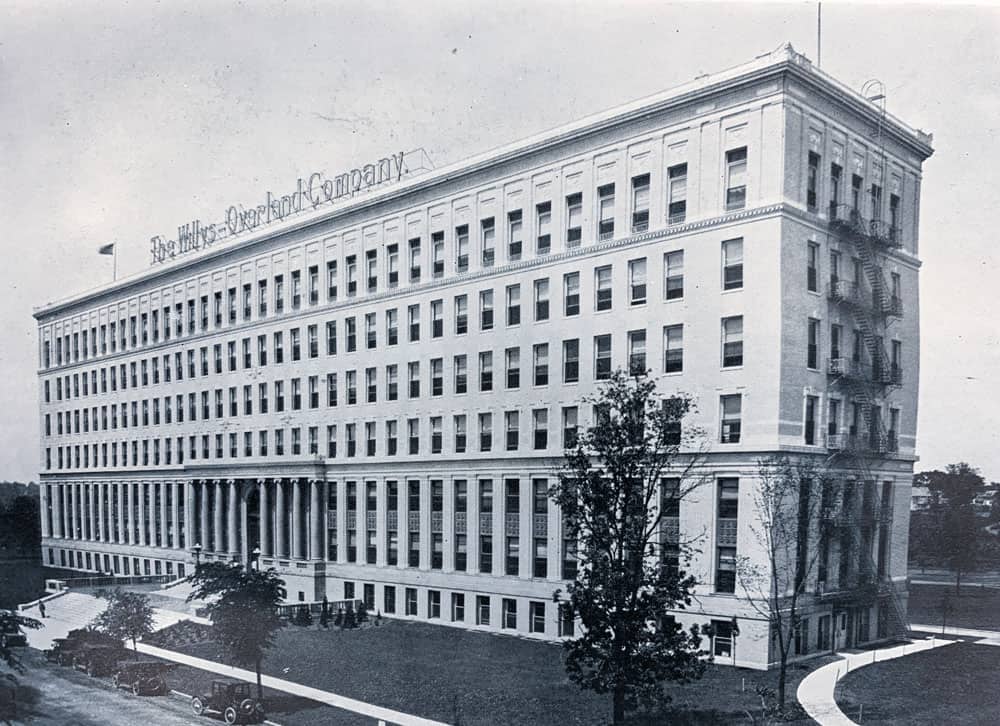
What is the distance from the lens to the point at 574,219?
1909 inches

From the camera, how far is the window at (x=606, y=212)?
46812mm

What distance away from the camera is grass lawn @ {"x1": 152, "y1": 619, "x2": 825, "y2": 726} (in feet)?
107

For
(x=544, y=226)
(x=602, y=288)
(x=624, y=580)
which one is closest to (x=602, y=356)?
(x=602, y=288)

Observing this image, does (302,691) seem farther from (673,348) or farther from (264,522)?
(264,522)

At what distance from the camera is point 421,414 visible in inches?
2250

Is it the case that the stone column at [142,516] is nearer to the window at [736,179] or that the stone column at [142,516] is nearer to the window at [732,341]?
the window at [732,341]

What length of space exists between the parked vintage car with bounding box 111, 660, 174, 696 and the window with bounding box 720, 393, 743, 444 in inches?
1058

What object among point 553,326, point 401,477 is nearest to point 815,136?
point 553,326

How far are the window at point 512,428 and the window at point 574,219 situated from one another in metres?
10.1

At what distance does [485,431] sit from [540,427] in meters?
4.43

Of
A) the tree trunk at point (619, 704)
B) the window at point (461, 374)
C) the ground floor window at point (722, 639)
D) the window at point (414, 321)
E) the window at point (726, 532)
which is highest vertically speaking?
the window at point (414, 321)

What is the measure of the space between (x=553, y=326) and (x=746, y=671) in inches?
786

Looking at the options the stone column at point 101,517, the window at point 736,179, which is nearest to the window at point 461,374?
the window at point 736,179

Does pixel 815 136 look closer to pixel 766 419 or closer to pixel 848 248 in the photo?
pixel 848 248
